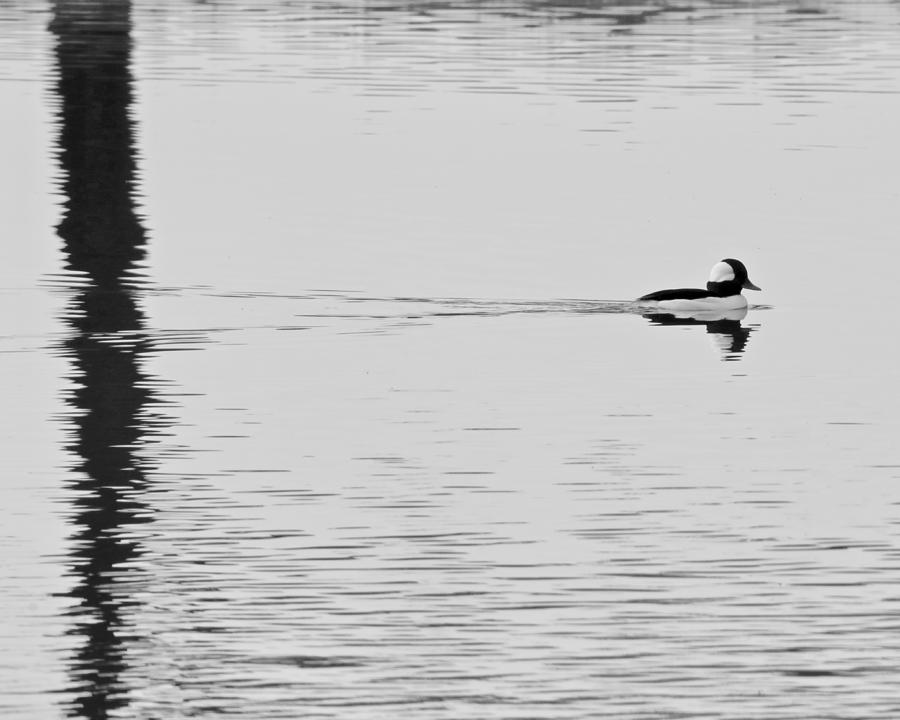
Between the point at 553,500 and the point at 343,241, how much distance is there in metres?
8.98

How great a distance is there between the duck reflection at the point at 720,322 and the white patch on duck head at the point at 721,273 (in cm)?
31

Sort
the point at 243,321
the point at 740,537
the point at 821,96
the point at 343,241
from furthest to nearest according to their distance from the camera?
the point at 821,96, the point at 343,241, the point at 243,321, the point at 740,537

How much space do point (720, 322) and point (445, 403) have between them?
15.3 ft

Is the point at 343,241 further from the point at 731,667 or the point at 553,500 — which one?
the point at 731,667

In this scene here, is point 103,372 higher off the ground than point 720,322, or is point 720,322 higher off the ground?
point 103,372

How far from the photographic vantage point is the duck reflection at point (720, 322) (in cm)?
1603

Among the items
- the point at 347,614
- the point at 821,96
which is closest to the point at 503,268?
the point at 347,614

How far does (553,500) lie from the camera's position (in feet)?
34.5

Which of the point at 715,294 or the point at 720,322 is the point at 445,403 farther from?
the point at 715,294

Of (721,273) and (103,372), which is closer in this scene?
(103,372)

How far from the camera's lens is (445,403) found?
12906 mm

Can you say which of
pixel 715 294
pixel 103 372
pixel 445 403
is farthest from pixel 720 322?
pixel 103 372

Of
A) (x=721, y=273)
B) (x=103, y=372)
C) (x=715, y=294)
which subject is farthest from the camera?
(x=721, y=273)

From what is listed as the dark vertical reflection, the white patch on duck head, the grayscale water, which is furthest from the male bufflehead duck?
the dark vertical reflection
